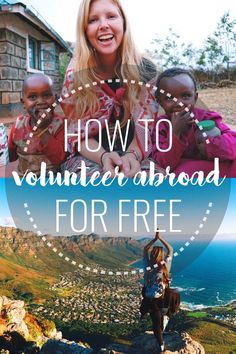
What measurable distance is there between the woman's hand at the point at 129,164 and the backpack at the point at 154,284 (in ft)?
1.37

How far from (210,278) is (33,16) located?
4.29ft

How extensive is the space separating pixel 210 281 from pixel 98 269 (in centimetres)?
47

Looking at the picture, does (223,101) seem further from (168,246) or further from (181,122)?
(168,246)

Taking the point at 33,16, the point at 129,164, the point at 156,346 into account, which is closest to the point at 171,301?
the point at 156,346

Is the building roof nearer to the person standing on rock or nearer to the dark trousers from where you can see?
the person standing on rock

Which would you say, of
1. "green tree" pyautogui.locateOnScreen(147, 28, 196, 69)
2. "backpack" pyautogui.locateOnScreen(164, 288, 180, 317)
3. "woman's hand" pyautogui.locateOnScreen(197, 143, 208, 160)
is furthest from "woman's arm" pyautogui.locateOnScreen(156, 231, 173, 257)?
"green tree" pyautogui.locateOnScreen(147, 28, 196, 69)

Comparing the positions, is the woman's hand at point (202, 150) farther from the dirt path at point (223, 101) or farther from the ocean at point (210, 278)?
the ocean at point (210, 278)

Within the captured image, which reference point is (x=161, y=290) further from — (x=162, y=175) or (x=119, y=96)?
(x=119, y=96)

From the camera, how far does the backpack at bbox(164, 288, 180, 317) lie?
7.56 feet

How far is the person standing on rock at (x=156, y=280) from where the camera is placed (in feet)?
7.50

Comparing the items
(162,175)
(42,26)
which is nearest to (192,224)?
(162,175)

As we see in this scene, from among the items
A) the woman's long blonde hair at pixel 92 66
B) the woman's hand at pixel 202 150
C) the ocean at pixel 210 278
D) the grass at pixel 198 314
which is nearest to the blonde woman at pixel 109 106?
the woman's long blonde hair at pixel 92 66

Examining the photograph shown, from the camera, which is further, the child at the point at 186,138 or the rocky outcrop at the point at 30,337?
the rocky outcrop at the point at 30,337

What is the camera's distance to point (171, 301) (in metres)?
2.31
